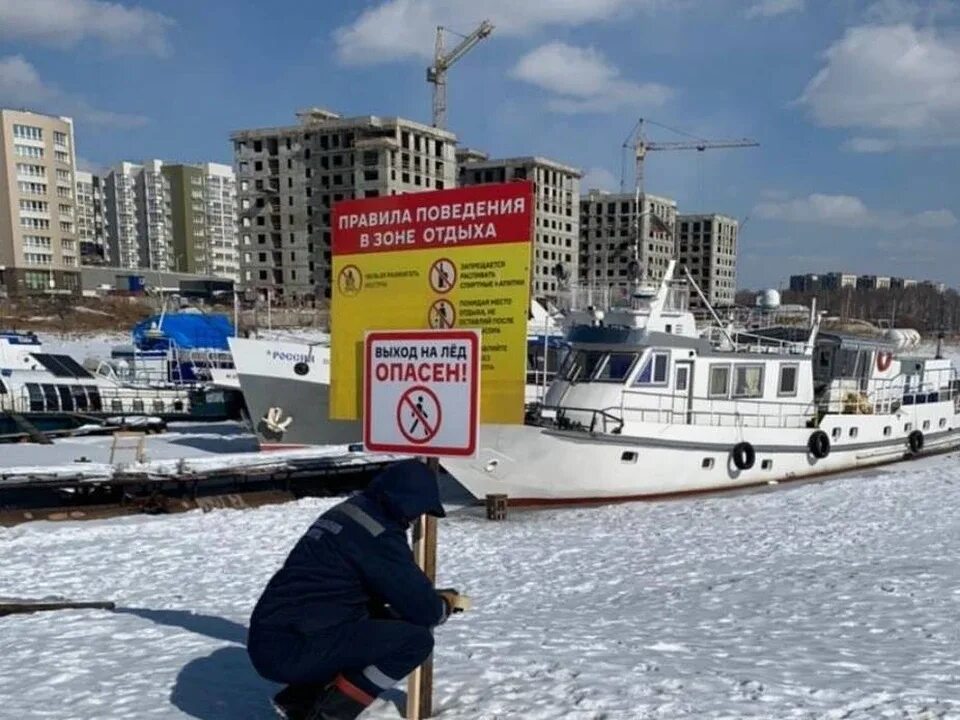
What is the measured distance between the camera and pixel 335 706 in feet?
11.1

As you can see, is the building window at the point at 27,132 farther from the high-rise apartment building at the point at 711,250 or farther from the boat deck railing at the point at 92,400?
the high-rise apartment building at the point at 711,250

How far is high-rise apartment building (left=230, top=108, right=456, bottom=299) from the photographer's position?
87.6 metres

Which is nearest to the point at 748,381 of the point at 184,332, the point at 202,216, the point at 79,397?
the point at 79,397

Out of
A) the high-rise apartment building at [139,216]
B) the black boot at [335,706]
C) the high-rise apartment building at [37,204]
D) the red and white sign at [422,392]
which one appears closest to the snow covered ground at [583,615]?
the black boot at [335,706]

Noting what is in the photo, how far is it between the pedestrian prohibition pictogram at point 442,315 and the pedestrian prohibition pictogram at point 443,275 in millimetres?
74

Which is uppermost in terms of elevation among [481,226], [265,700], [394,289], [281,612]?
[481,226]

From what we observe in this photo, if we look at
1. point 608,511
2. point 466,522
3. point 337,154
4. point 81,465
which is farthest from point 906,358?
point 337,154

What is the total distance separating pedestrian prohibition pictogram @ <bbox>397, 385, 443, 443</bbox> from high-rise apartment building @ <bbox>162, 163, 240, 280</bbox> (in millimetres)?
125131

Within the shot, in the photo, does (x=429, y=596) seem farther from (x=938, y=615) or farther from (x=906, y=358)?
(x=906, y=358)

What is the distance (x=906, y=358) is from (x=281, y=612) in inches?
998

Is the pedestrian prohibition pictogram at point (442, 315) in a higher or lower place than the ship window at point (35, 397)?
higher

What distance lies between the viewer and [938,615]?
22.0 ft

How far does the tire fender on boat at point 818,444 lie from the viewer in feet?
59.8

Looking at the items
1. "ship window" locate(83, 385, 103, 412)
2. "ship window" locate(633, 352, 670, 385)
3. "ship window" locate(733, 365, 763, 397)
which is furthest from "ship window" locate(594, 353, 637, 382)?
"ship window" locate(83, 385, 103, 412)
